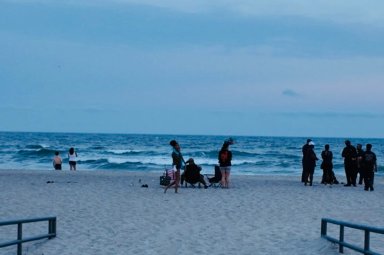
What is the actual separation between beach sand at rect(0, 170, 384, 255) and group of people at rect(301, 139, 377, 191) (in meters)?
0.70

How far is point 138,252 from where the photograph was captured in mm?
10531

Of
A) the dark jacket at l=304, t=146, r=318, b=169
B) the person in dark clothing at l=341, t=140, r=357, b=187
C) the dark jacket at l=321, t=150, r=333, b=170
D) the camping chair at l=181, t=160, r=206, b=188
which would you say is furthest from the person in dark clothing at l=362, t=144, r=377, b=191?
the camping chair at l=181, t=160, r=206, b=188

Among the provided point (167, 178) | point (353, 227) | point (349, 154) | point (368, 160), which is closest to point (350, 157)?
point (349, 154)

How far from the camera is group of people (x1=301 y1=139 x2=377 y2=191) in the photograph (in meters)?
21.5

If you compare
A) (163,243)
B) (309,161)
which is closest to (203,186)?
(309,161)

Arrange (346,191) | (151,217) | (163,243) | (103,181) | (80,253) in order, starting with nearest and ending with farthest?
(80,253)
(163,243)
(151,217)
(346,191)
(103,181)

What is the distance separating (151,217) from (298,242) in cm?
411


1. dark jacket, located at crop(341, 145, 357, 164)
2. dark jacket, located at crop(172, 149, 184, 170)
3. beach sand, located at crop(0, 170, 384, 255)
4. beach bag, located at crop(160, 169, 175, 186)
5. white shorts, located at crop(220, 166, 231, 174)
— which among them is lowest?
beach sand, located at crop(0, 170, 384, 255)

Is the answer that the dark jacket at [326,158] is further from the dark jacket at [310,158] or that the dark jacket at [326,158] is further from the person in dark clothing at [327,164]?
the dark jacket at [310,158]

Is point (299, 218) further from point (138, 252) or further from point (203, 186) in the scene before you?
point (203, 186)

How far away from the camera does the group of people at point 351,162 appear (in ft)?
70.4

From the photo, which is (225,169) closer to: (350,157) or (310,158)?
(310,158)

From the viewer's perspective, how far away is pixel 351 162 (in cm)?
2281

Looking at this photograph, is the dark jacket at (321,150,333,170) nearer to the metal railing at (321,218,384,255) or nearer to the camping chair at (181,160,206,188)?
the camping chair at (181,160,206,188)
